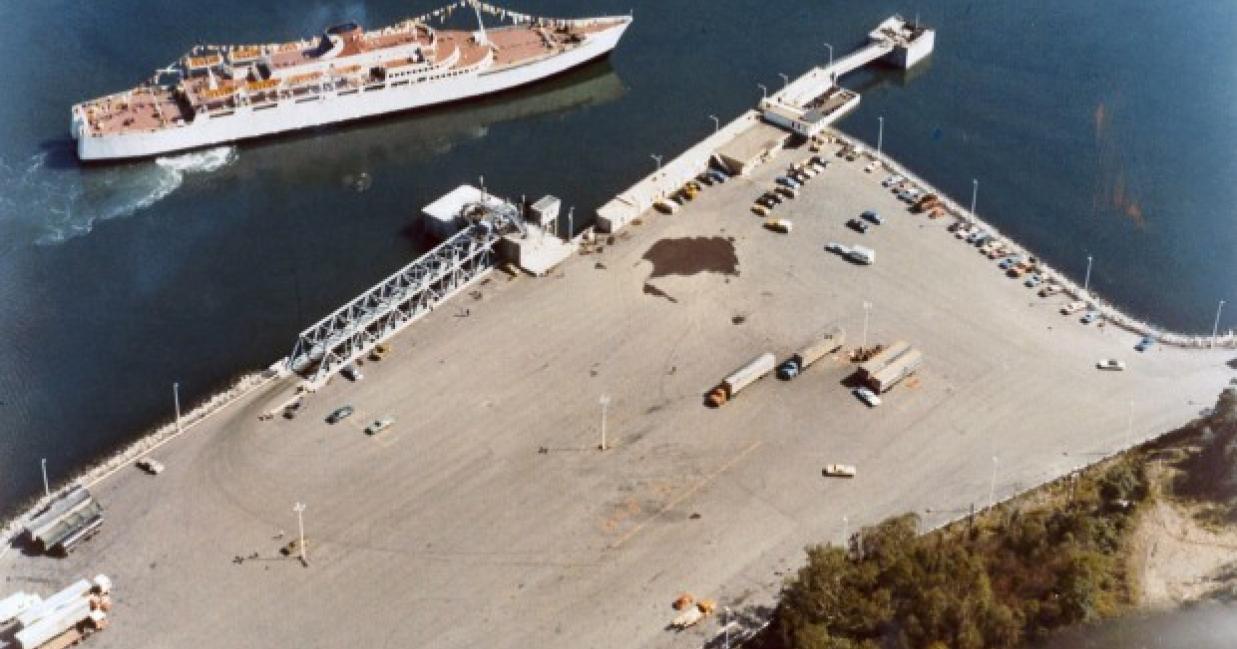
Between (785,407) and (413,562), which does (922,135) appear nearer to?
(785,407)

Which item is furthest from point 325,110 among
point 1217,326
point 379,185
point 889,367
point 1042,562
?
point 1042,562

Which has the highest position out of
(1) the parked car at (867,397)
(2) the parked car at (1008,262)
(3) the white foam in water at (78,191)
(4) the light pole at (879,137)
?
(3) the white foam in water at (78,191)

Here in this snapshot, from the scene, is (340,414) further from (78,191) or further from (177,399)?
Result: (78,191)

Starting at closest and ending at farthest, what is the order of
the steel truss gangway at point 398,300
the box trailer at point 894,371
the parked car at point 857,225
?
the box trailer at point 894,371, the steel truss gangway at point 398,300, the parked car at point 857,225

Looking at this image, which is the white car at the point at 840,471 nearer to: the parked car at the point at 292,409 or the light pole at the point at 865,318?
the light pole at the point at 865,318

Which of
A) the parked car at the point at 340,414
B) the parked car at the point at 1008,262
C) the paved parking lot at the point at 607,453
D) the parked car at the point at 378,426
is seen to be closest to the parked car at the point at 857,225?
the paved parking lot at the point at 607,453

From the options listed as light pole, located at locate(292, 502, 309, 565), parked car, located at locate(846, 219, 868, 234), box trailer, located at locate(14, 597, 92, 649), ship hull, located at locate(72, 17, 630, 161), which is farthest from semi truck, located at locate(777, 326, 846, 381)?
ship hull, located at locate(72, 17, 630, 161)

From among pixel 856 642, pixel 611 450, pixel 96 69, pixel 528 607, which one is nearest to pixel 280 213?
pixel 96 69
